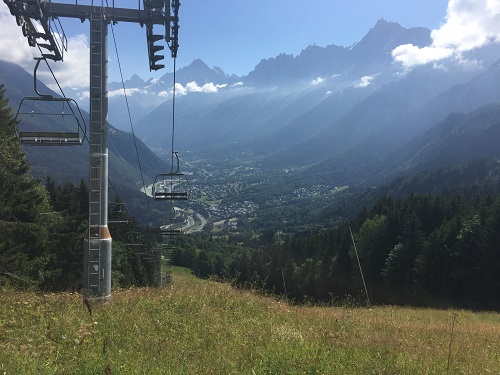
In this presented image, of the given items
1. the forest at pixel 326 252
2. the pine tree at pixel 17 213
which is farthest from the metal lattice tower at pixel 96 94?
the pine tree at pixel 17 213

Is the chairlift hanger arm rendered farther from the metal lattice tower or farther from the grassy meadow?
the grassy meadow

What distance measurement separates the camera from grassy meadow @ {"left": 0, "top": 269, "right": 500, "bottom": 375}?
574 centimetres

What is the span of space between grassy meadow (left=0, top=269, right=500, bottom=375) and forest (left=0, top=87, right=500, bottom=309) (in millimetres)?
3561

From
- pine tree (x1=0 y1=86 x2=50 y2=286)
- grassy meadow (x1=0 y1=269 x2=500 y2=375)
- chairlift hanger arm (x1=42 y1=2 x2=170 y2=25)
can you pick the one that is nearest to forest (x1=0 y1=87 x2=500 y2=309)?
pine tree (x1=0 y1=86 x2=50 y2=286)

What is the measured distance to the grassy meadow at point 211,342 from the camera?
5.74m

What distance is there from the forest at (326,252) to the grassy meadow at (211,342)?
11.7ft

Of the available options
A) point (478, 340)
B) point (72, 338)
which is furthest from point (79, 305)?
point (478, 340)

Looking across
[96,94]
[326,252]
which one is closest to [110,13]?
[96,94]

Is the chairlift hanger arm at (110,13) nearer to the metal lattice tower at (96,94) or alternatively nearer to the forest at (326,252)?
the metal lattice tower at (96,94)

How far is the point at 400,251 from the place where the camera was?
53.2 metres

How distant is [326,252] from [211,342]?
66431mm

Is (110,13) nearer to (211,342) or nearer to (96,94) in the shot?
(96,94)

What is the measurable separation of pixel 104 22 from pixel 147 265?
202 ft

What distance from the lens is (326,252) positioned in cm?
7125
